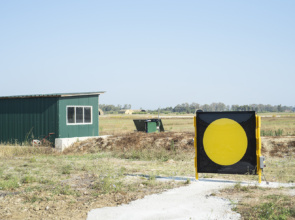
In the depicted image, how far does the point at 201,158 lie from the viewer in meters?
9.11

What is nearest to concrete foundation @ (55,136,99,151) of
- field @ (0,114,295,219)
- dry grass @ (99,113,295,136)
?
dry grass @ (99,113,295,136)

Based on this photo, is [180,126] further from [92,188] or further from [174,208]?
[174,208]

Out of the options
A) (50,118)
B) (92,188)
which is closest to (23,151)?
(50,118)

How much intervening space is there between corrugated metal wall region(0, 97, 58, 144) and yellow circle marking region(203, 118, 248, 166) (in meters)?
14.9

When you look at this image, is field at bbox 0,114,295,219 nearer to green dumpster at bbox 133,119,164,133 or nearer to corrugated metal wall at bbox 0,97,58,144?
corrugated metal wall at bbox 0,97,58,144

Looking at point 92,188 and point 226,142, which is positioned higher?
point 226,142

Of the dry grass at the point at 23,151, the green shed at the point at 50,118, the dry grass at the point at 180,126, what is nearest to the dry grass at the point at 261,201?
the dry grass at the point at 23,151

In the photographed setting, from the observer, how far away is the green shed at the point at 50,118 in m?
22.2

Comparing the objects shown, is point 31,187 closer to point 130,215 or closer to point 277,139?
point 130,215

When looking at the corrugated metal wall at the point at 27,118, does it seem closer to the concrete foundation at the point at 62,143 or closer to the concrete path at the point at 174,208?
the concrete foundation at the point at 62,143

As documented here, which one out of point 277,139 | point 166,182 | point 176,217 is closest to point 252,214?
point 176,217

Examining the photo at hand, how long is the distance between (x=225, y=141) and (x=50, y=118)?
15.5 m

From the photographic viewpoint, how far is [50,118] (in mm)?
22391

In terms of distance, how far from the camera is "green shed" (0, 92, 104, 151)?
22219mm
